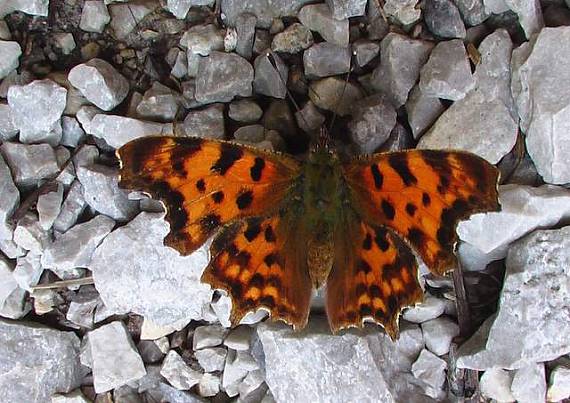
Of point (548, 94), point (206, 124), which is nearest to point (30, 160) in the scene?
point (206, 124)

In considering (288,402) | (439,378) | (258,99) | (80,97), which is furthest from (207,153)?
(439,378)

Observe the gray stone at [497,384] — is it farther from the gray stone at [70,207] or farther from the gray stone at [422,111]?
the gray stone at [70,207]

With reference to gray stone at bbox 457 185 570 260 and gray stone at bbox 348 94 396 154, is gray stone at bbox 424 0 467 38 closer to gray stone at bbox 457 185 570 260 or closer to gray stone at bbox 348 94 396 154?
gray stone at bbox 348 94 396 154

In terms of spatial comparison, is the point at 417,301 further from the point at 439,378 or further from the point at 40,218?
the point at 40,218

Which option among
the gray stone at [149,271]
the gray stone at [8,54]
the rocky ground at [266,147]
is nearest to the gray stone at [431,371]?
Result: the rocky ground at [266,147]

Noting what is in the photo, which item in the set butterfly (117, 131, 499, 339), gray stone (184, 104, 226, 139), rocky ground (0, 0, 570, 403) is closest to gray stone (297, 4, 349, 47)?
rocky ground (0, 0, 570, 403)
